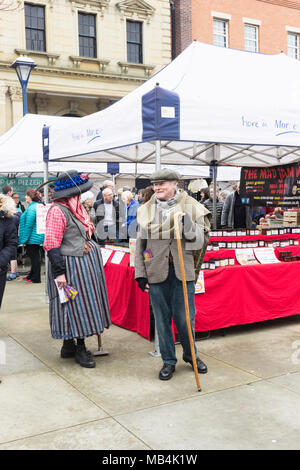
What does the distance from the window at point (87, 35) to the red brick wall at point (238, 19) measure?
438cm

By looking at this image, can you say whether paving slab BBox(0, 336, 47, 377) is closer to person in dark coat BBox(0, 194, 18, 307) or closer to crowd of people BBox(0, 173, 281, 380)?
crowd of people BBox(0, 173, 281, 380)

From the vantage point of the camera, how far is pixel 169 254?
443cm

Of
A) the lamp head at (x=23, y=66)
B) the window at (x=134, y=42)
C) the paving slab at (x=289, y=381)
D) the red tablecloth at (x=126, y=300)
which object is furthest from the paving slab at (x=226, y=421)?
the window at (x=134, y=42)

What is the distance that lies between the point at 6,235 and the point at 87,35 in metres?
19.8

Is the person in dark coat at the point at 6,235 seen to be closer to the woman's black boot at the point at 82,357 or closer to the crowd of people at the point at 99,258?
the crowd of people at the point at 99,258

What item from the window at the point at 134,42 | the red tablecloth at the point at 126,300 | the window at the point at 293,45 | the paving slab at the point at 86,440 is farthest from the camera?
the window at the point at 293,45

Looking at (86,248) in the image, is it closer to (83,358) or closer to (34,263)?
(83,358)

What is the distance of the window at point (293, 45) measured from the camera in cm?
2778

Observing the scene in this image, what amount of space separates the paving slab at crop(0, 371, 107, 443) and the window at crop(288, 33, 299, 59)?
27.2 meters

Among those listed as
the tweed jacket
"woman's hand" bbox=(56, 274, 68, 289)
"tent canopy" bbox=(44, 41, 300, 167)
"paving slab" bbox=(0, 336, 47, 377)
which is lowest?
"paving slab" bbox=(0, 336, 47, 377)

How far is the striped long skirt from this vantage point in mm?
4715

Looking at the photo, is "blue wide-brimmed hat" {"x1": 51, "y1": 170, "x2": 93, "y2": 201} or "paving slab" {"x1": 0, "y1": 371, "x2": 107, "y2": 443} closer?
"paving slab" {"x1": 0, "y1": 371, "x2": 107, "y2": 443}

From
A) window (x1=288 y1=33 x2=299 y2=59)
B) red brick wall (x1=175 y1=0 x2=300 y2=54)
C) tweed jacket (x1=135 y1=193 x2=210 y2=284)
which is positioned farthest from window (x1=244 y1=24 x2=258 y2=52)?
tweed jacket (x1=135 y1=193 x2=210 y2=284)
